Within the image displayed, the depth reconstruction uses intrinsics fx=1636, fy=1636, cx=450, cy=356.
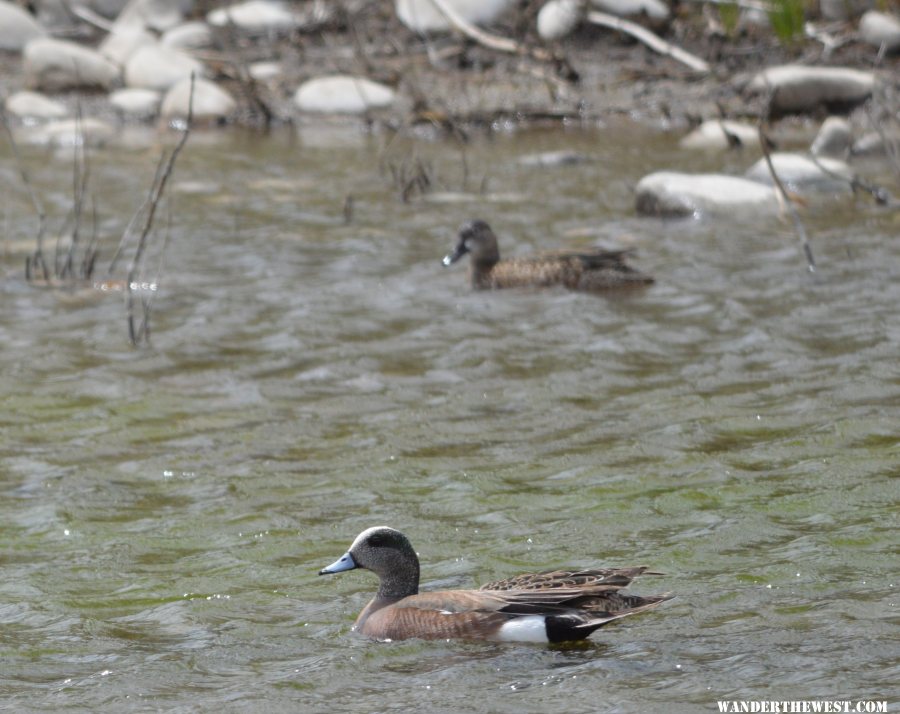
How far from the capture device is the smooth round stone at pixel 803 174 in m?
15.4

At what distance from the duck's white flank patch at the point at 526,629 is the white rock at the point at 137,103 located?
54.6 ft

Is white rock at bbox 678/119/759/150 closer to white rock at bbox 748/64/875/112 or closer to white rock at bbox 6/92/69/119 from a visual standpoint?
white rock at bbox 748/64/875/112

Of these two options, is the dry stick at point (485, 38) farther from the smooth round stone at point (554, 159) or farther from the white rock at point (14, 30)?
the white rock at point (14, 30)

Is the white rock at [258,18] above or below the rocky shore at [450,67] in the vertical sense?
above

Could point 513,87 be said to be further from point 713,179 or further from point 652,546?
point 652,546

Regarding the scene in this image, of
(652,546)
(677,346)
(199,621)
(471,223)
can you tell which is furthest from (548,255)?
(199,621)

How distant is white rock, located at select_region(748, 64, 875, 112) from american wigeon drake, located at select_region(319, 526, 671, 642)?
1385 cm

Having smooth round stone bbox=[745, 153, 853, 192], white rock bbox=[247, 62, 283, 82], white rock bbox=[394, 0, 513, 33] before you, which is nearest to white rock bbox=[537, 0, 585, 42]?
white rock bbox=[394, 0, 513, 33]

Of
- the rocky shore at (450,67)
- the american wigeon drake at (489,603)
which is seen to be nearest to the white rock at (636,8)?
Answer: the rocky shore at (450,67)

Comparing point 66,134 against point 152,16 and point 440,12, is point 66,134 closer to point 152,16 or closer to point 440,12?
point 152,16

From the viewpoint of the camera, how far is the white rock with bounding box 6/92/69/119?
2112 centimetres

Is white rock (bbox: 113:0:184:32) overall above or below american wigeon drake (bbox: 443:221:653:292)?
above

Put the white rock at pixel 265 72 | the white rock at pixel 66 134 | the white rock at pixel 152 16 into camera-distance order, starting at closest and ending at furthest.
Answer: the white rock at pixel 66 134 → the white rock at pixel 265 72 → the white rock at pixel 152 16

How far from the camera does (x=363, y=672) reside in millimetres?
5703
